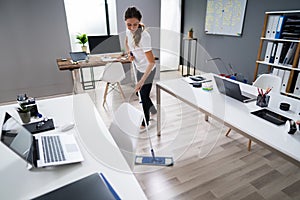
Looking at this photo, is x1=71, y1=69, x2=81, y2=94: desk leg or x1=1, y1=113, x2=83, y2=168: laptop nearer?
x1=1, y1=113, x2=83, y2=168: laptop

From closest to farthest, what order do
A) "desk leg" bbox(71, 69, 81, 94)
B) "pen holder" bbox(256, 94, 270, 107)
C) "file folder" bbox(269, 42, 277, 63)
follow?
"pen holder" bbox(256, 94, 270, 107) → "file folder" bbox(269, 42, 277, 63) → "desk leg" bbox(71, 69, 81, 94)

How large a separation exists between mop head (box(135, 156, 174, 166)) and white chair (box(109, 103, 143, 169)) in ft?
2.02

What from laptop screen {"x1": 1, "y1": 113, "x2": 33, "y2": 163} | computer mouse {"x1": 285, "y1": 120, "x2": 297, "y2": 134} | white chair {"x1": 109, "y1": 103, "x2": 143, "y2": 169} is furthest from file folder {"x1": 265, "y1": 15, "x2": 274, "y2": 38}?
laptop screen {"x1": 1, "y1": 113, "x2": 33, "y2": 163}

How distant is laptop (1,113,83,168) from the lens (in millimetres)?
912

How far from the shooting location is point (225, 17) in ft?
12.3

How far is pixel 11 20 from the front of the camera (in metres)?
2.94

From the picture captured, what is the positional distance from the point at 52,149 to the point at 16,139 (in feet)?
0.53

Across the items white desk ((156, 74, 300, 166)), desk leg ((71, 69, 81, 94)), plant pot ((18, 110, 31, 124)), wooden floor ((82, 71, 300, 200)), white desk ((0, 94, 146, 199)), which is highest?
plant pot ((18, 110, 31, 124))

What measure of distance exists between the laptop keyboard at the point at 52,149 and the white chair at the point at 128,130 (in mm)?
362

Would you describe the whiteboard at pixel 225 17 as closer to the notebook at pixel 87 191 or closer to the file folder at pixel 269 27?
the file folder at pixel 269 27

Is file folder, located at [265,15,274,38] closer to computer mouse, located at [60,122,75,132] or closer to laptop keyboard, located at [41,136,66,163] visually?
computer mouse, located at [60,122,75,132]

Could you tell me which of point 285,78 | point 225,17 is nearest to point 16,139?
point 285,78

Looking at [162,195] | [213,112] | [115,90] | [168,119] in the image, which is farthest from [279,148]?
[115,90]

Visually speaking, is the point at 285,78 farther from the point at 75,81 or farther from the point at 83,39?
the point at 75,81
